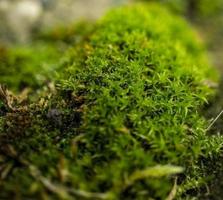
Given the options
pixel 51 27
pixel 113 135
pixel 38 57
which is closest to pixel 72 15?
pixel 51 27

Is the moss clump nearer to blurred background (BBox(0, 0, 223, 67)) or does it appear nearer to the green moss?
the green moss

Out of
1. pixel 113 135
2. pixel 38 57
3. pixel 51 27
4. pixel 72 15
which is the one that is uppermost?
pixel 72 15

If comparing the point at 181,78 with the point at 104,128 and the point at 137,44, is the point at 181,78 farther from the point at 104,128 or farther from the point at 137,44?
the point at 104,128

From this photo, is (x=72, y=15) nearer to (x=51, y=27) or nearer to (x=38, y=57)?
(x=51, y=27)

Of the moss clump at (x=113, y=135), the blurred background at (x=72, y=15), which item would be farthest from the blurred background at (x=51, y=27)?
the moss clump at (x=113, y=135)

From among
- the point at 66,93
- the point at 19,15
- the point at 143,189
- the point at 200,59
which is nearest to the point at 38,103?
the point at 66,93

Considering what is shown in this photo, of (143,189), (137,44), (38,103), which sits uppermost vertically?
(137,44)

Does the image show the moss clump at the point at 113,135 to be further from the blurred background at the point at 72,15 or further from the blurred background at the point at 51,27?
the blurred background at the point at 72,15

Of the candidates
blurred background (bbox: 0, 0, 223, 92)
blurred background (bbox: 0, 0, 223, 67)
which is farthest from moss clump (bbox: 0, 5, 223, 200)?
blurred background (bbox: 0, 0, 223, 67)
